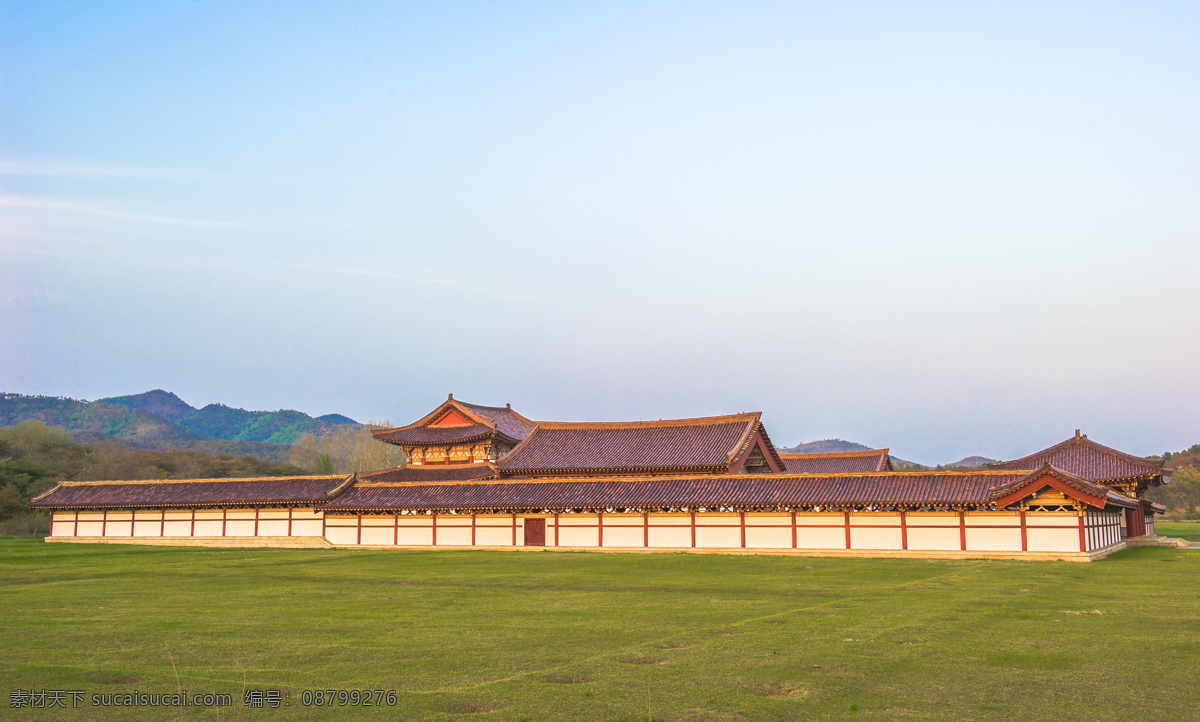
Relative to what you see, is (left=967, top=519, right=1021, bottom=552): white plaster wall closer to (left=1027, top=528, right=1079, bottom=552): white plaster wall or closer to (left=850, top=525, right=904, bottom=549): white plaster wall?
(left=1027, top=528, right=1079, bottom=552): white plaster wall

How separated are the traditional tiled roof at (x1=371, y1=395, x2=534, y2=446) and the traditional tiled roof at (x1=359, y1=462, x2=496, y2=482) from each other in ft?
6.26

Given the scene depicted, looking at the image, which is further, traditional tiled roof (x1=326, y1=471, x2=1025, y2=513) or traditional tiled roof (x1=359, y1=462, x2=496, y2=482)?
traditional tiled roof (x1=359, y1=462, x2=496, y2=482)

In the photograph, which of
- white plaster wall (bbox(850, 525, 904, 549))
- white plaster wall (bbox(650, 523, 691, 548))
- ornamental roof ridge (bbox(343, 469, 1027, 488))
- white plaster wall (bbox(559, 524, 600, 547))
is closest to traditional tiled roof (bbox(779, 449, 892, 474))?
ornamental roof ridge (bbox(343, 469, 1027, 488))

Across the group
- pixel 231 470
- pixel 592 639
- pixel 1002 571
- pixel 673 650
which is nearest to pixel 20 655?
pixel 592 639

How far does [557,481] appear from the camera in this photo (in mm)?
45156

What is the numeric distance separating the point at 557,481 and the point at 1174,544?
30.7m

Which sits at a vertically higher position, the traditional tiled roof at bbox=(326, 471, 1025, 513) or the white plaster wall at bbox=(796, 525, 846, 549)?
the traditional tiled roof at bbox=(326, 471, 1025, 513)

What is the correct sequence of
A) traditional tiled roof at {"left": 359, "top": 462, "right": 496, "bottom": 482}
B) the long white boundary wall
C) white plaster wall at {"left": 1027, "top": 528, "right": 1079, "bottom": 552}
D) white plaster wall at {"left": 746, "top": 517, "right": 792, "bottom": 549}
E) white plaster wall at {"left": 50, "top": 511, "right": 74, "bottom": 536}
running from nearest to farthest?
white plaster wall at {"left": 1027, "top": 528, "right": 1079, "bottom": 552} < the long white boundary wall < white plaster wall at {"left": 746, "top": 517, "right": 792, "bottom": 549} < white plaster wall at {"left": 50, "top": 511, "right": 74, "bottom": 536} < traditional tiled roof at {"left": 359, "top": 462, "right": 496, "bottom": 482}

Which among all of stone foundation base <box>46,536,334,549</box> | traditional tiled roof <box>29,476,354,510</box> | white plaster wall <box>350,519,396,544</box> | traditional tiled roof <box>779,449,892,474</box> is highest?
traditional tiled roof <box>779,449,892,474</box>

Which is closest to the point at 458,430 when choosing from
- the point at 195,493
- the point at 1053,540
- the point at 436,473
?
the point at 436,473

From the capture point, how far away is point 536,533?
4272 cm

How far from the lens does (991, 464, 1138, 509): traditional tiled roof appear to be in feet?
103

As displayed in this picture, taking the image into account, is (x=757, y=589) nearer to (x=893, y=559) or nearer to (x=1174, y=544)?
(x=893, y=559)

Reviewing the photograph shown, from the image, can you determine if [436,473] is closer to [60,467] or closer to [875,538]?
[875,538]
